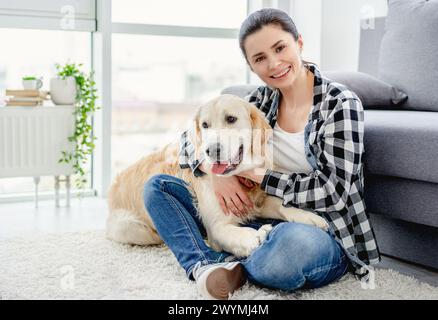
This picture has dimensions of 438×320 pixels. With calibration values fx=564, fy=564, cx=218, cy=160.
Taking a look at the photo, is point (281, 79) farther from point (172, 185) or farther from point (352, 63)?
point (352, 63)

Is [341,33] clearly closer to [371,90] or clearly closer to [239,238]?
[371,90]

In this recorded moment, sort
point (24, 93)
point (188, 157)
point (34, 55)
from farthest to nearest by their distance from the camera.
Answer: point (34, 55) → point (24, 93) → point (188, 157)

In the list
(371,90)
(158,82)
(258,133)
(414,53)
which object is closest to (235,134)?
(258,133)

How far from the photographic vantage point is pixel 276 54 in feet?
5.84

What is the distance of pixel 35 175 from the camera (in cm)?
325

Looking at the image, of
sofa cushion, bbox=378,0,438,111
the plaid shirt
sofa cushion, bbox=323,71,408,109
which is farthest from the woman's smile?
sofa cushion, bbox=378,0,438,111

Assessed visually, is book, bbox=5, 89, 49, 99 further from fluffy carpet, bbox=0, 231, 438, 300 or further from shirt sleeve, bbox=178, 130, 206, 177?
shirt sleeve, bbox=178, 130, 206, 177

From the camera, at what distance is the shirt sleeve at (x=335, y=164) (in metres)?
1.68

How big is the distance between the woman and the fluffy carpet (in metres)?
0.06

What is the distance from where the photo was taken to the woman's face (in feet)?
5.82

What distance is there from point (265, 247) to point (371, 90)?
1.18 meters

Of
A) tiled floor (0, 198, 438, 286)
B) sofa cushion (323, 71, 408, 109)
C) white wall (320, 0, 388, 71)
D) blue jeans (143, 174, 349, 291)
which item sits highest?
white wall (320, 0, 388, 71)

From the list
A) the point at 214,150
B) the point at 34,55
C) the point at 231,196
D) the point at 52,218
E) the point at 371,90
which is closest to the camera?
the point at 214,150

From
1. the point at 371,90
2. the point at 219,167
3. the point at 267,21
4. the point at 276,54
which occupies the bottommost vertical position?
the point at 219,167
